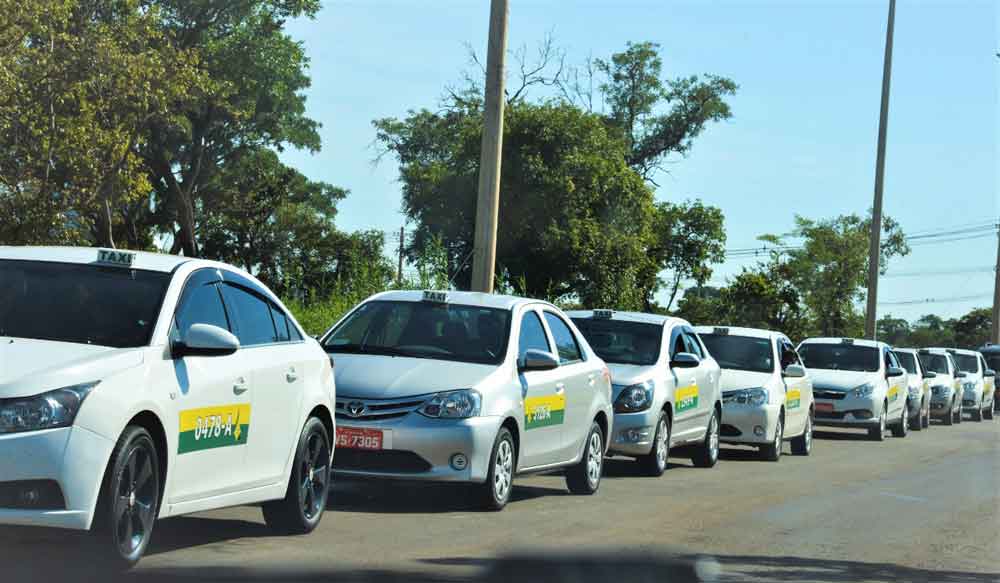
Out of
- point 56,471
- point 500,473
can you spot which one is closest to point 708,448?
point 500,473

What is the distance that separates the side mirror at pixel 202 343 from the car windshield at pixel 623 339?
367 inches

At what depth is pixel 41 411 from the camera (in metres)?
Answer: 7.29

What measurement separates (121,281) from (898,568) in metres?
5.37

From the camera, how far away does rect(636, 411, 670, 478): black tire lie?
16.9 metres

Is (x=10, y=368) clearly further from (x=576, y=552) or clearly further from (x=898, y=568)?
(x=898, y=568)

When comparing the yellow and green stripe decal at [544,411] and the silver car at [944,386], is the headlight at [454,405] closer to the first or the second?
the yellow and green stripe decal at [544,411]

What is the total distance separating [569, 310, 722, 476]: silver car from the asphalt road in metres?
0.44

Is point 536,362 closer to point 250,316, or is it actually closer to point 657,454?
point 250,316

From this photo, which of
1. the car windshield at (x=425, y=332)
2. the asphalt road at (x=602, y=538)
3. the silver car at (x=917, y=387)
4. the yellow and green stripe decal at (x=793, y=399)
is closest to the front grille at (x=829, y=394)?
the yellow and green stripe decal at (x=793, y=399)

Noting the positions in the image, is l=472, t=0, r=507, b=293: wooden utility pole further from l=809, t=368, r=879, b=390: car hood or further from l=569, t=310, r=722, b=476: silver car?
l=809, t=368, r=879, b=390: car hood

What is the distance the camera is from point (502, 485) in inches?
487

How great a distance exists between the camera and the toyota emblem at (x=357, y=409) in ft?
38.6

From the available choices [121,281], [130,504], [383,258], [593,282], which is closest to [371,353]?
[121,281]

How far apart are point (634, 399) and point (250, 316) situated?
24.4 ft
